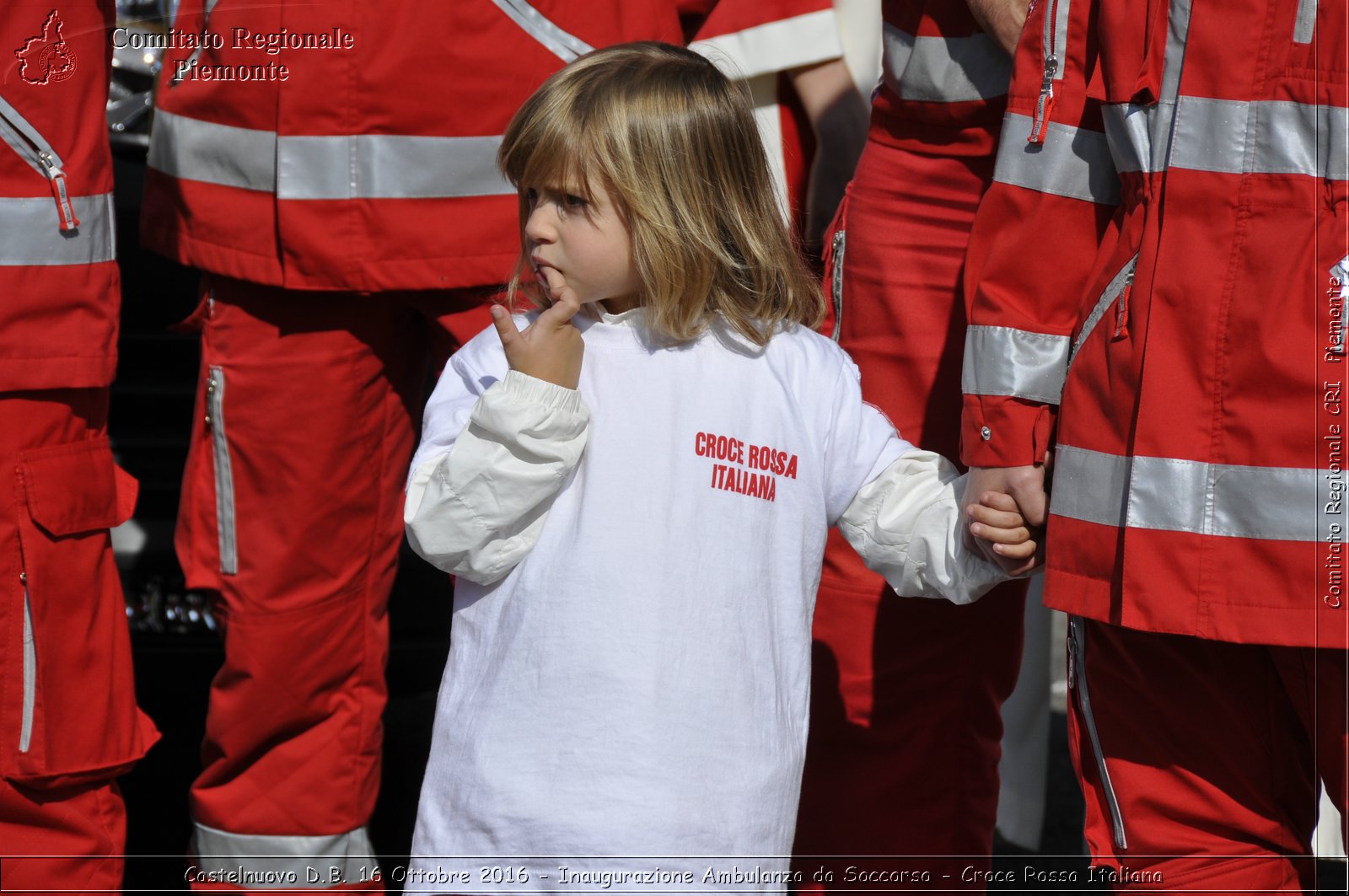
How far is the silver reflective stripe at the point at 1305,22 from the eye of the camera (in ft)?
5.34

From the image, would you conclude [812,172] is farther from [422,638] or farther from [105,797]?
[105,797]

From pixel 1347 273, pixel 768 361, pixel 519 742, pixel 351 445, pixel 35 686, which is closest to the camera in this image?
pixel 1347 273

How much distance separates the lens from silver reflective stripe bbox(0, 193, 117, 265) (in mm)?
2232

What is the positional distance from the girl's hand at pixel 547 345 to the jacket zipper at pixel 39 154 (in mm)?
830

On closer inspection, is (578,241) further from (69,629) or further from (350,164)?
(69,629)

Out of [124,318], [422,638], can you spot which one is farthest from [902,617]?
[124,318]

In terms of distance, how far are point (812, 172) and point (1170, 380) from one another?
1.34m

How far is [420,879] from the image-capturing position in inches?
73.3

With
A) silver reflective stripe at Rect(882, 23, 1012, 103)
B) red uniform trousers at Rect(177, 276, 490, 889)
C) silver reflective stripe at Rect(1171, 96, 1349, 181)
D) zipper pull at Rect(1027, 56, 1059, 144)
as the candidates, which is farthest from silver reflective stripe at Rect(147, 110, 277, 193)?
silver reflective stripe at Rect(1171, 96, 1349, 181)

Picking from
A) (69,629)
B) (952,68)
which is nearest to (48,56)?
(69,629)

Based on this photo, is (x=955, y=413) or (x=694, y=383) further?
(x=955, y=413)

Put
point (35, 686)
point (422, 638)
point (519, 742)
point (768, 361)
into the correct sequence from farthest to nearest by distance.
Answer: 1. point (422, 638)
2. point (35, 686)
3. point (768, 361)
4. point (519, 742)

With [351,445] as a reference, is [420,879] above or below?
below

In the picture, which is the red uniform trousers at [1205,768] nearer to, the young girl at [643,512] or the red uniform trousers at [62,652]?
the young girl at [643,512]
